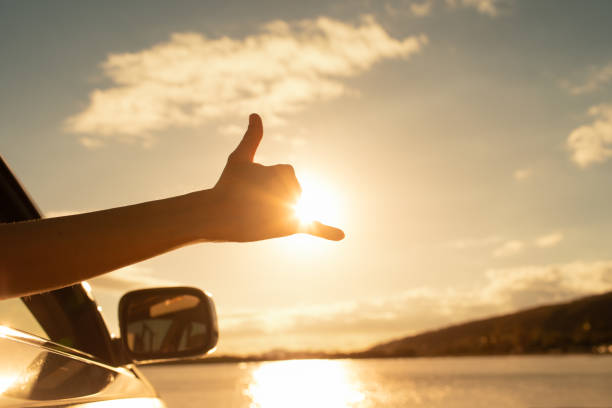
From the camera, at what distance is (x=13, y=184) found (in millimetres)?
2248

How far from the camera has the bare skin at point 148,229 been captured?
3.97 ft

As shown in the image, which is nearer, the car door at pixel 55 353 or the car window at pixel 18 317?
the car door at pixel 55 353

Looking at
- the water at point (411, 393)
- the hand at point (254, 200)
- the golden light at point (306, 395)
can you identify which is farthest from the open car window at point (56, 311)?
the golden light at point (306, 395)

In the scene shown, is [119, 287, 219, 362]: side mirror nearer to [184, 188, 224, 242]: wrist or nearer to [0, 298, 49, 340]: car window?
[0, 298, 49, 340]: car window

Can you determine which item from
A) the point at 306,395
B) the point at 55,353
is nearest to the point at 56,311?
the point at 55,353

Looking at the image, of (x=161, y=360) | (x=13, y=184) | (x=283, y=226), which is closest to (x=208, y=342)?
(x=161, y=360)

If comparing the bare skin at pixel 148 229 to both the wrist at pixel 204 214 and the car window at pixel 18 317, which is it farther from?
the car window at pixel 18 317

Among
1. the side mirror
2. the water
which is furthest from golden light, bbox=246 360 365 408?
the side mirror

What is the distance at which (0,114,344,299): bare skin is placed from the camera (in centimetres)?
121

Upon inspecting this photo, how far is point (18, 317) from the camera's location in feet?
6.73

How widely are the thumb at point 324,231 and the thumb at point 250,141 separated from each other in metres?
0.21

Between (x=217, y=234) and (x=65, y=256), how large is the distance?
0.99 feet

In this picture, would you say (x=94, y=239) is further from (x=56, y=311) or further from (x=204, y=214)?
(x=56, y=311)

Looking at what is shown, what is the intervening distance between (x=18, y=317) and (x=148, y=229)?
1.01 meters
